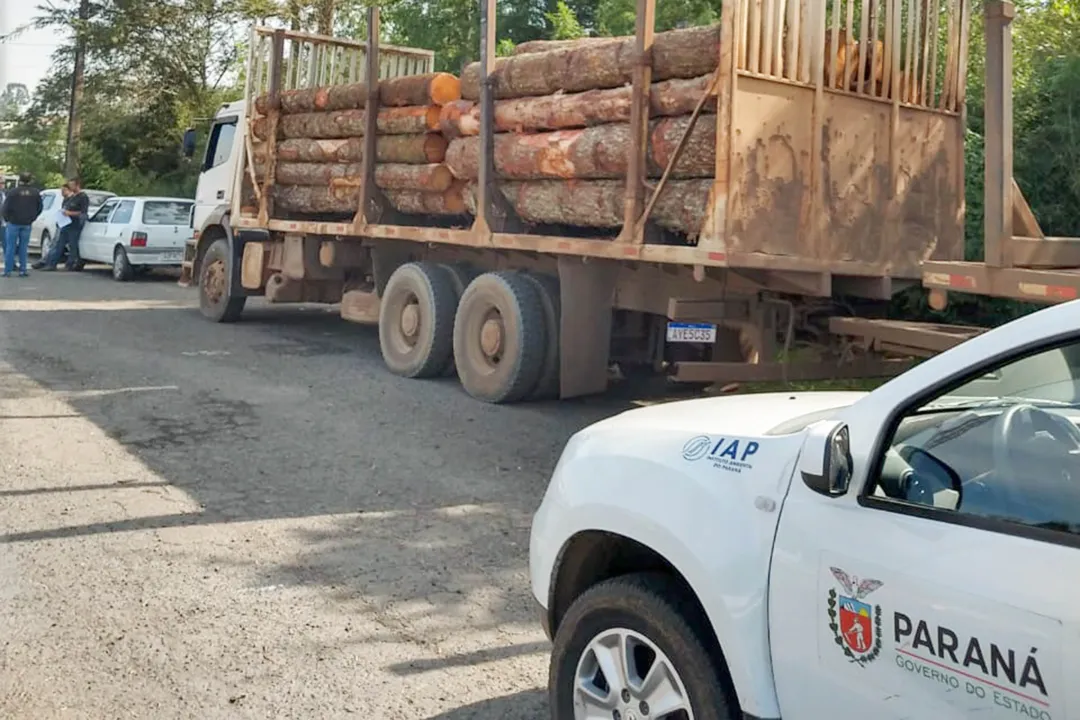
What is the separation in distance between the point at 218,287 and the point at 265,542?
9715mm

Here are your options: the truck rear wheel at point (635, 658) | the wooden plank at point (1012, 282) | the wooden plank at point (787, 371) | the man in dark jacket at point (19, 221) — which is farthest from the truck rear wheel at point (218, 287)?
the truck rear wheel at point (635, 658)

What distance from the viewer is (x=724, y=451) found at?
297 centimetres

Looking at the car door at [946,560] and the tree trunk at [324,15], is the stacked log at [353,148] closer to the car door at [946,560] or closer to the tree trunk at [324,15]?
the car door at [946,560]

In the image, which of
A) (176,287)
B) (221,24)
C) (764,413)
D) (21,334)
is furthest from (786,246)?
(221,24)

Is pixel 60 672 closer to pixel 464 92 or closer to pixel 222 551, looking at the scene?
pixel 222 551

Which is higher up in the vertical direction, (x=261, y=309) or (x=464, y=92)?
(x=464, y=92)

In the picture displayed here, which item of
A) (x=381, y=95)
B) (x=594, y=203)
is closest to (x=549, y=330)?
(x=594, y=203)

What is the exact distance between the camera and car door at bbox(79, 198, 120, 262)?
2197 centimetres

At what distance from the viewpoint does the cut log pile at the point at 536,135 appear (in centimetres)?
785

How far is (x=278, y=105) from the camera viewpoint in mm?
13617

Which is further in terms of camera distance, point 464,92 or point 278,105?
point 278,105

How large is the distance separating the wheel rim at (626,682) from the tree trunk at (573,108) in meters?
5.02

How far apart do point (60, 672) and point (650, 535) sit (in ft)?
7.87

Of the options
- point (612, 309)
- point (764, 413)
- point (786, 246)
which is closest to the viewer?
point (764, 413)
